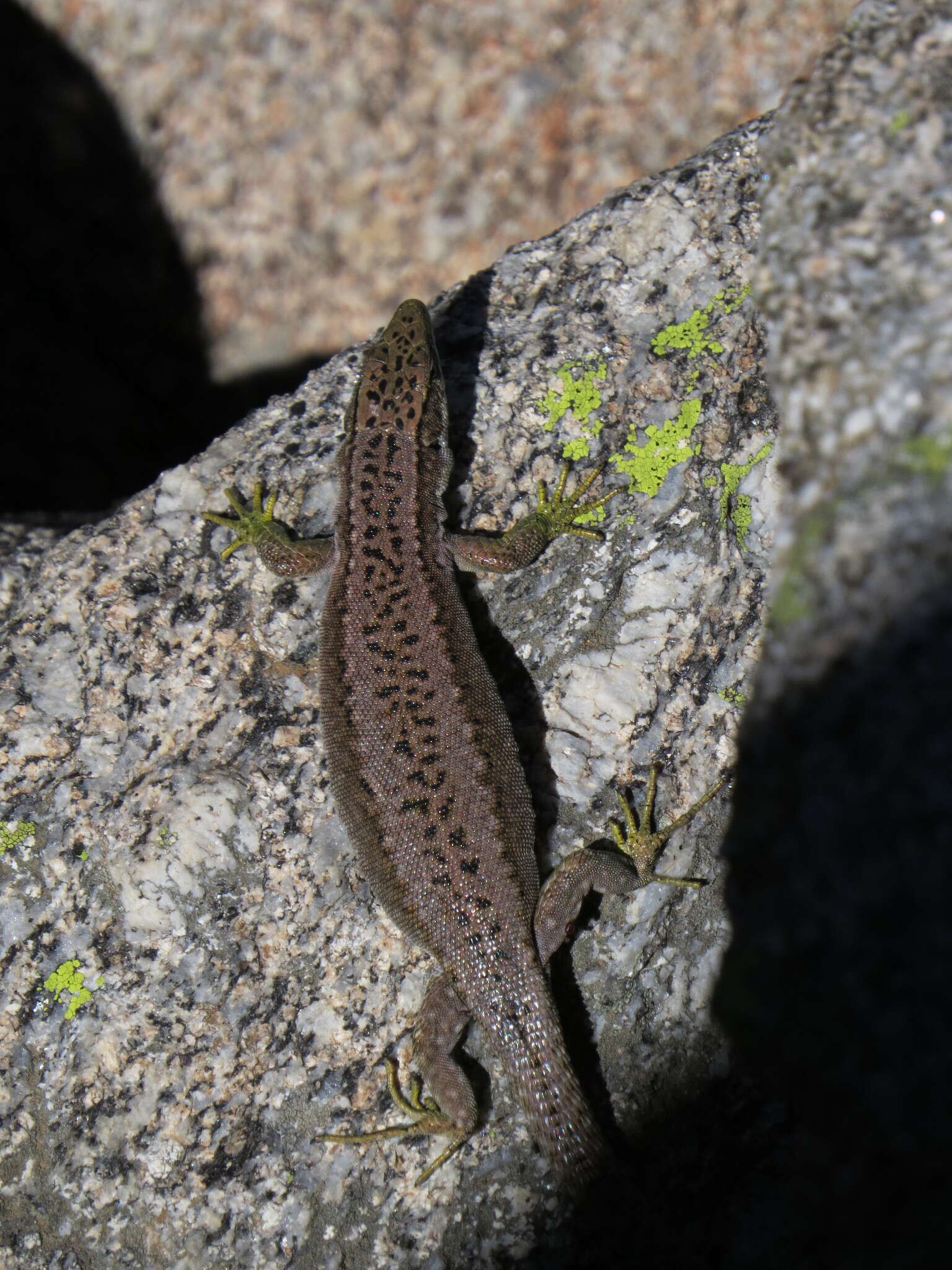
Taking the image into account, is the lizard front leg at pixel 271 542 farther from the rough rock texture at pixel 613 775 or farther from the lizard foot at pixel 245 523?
the rough rock texture at pixel 613 775

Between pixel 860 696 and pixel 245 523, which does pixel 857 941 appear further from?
pixel 245 523

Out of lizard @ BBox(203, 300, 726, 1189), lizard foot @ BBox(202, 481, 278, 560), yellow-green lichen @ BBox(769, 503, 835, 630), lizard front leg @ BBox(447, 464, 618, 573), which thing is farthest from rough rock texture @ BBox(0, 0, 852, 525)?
yellow-green lichen @ BBox(769, 503, 835, 630)

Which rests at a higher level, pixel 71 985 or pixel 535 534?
pixel 535 534

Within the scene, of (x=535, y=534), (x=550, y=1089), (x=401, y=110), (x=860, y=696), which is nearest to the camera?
(x=860, y=696)

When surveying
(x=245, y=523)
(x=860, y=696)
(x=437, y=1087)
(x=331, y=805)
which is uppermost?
(x=245, y=523)

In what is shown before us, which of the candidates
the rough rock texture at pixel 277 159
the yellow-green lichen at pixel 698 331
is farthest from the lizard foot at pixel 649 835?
the rough rock texture at pixel 277 159

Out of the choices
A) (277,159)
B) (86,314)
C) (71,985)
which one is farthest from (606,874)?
(86,314)
